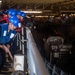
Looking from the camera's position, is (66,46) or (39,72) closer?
(39,72)

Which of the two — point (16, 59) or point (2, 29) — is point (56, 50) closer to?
point (2, 29)

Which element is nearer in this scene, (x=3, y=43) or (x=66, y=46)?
(x=3, y=43)

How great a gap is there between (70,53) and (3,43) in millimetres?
5721

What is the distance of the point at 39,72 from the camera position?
180 centimetres

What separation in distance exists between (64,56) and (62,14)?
35290 mm

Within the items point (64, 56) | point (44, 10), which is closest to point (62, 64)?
point (64, 56)

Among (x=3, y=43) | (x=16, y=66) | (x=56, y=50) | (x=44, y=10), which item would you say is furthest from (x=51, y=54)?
A: (x=44, y=10)

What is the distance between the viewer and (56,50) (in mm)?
10508

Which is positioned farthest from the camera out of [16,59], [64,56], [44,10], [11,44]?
[44,10]

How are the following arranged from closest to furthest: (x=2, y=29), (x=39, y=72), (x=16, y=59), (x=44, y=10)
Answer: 1. (x=39, y=72)
2. (x=16, y=59)
3. (x=2, y=29)
4. (x=44, y=10)

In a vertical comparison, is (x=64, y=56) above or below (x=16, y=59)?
below

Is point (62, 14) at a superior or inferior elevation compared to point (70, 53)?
superior

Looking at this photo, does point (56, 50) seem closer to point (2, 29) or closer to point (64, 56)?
point (64, 56)

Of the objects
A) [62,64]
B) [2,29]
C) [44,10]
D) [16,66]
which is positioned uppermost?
[44,10]
